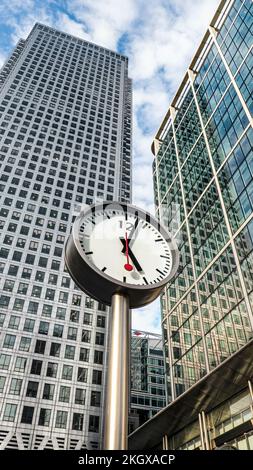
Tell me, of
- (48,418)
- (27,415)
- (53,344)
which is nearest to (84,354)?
(53,344)

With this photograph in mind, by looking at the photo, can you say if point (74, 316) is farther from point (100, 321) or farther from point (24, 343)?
point (24, 343)

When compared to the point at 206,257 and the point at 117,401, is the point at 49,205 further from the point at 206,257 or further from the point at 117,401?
the point at 117,401

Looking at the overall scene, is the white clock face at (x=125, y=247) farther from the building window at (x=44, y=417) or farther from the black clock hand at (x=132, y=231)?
the building window at (x=44, y=417)

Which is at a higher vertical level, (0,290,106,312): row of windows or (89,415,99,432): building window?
(0,290,106,312): row of windows

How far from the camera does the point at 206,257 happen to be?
30391 mm

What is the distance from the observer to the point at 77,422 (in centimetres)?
4066

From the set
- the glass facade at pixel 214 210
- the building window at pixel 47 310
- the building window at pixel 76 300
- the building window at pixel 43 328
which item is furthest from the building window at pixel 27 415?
the glass facade at pixel 214 210

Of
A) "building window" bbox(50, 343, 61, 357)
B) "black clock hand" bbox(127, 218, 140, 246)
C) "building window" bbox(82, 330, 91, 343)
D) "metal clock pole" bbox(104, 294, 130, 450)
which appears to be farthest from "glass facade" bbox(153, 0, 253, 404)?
"metal clock pole" bbox(104, 294, 130, 450)

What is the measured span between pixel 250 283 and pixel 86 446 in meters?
26.7

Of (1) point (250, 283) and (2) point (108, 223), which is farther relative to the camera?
(1) point (250, 283)

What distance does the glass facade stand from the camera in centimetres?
2553

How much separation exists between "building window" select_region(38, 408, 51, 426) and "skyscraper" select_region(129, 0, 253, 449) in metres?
15.8

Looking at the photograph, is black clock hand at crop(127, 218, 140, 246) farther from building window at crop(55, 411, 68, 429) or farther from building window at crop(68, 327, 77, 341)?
building window at crop(68, 327, 77, 341)

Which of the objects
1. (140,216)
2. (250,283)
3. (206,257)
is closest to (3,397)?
(206,257)
